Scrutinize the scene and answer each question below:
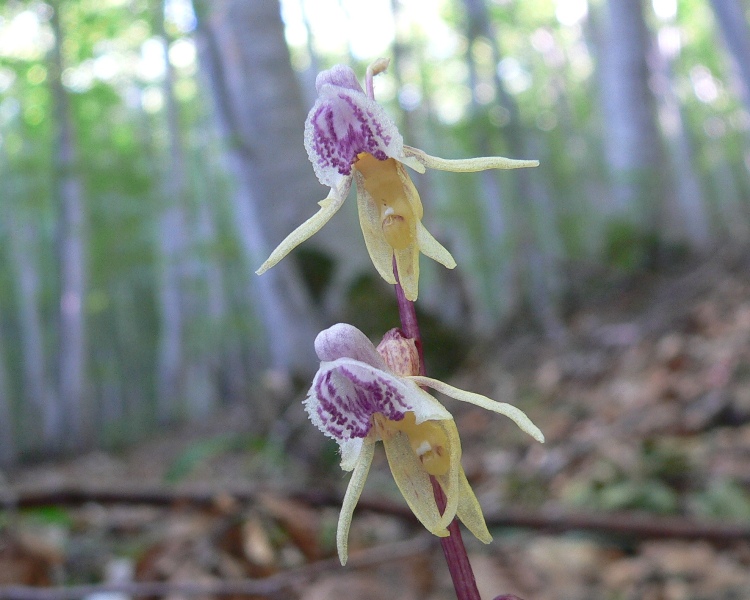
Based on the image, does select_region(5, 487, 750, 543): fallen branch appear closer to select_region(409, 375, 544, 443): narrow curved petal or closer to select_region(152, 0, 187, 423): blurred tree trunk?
select_region(409, 375, 544, 443): narrow curved petal

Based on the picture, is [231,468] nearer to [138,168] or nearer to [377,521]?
[377,521]

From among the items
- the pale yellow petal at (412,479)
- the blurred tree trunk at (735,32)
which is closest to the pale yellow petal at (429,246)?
the pale yellow petal at (412,479)

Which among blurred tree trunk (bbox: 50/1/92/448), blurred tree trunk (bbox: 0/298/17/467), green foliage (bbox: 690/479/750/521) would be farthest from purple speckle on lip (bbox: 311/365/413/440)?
blurred tree trunk (bbox: 0/298/17/467)

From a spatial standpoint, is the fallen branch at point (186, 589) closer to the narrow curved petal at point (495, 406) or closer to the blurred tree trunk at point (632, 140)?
the narrow curved petal at point (495, 406)

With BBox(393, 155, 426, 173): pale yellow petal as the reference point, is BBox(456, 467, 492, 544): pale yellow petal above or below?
below

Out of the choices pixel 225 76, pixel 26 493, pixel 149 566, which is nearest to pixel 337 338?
pixel 149 566

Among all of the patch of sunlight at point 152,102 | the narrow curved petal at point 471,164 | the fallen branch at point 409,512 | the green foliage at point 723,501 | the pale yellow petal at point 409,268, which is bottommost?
the green foliage at point 723,501
